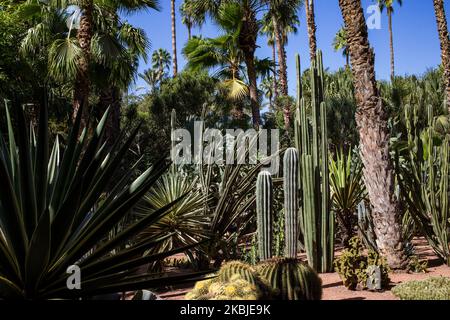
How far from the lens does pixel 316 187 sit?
7.33 m

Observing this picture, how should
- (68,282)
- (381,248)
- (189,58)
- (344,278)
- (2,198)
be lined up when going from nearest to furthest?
(2,198), (68,282), (344,278), (381,248), (189,58)

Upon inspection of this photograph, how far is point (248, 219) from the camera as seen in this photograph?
8789 millimetres

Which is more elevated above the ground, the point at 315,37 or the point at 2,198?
the point at 315,37

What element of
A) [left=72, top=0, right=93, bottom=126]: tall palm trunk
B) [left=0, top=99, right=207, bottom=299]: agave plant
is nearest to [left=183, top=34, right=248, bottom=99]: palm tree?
[left=72, top=0, right=93, bottom=126]: tall palm trunk

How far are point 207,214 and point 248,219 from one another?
0.94 m

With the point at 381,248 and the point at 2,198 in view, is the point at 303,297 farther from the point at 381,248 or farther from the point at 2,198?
the point at 2,198

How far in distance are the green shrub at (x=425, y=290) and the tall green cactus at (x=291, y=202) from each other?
5.15 feet

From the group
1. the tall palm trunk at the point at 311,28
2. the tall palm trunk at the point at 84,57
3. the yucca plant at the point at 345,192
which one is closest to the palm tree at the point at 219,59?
the tall palm trunk at the point at 311,28

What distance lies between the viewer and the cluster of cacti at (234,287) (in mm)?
4375

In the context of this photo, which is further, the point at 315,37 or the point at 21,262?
the point at 315,37

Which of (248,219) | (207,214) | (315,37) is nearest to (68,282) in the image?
(207,214)

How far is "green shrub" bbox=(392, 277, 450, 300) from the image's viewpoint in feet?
17.9

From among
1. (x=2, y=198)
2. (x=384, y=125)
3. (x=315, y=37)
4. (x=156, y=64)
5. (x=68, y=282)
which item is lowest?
(x=68, y=282)

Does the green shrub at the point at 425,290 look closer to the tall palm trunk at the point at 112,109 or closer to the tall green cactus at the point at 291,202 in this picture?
the tall green cactus at the point at 291,202
